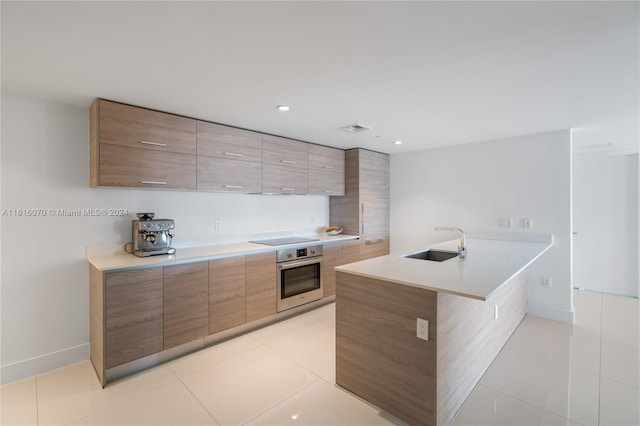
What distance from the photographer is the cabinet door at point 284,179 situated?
3.46m

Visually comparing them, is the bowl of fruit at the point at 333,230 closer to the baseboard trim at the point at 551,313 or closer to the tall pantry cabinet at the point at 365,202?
the tall pantry cabinet at the point at 365,202

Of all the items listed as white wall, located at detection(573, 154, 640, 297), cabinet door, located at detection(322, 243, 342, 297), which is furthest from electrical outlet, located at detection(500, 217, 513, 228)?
cabinet door, located at detection(322, 243, 342, 297)

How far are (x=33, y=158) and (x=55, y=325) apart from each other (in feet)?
4.49

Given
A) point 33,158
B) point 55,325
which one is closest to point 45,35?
point 33,158

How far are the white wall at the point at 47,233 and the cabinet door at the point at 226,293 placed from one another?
35.6 inches

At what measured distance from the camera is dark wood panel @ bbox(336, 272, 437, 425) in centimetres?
171

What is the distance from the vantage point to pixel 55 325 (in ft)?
7.98

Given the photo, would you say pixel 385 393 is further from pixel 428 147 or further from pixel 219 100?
pixel 428 147

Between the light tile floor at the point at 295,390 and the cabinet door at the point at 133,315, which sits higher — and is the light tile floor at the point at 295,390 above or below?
below

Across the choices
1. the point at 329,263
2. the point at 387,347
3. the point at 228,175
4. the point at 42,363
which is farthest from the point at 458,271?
the point at 42,363

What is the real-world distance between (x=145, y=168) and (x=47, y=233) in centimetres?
90

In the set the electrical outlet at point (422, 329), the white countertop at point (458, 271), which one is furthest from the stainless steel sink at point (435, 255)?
the electrical outlet at point (422, 329)

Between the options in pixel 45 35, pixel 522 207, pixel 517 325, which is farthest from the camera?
pixel 522 207

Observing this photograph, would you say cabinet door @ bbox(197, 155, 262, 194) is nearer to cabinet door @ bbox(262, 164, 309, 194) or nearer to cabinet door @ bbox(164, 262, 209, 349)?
cabinet door @ bbox(262, 164, 309, 194)
